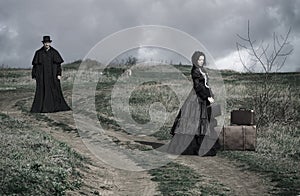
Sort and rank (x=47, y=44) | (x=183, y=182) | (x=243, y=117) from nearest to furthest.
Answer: (x=183, y=182)
(x=243, y=117)
(x=47, y=44)

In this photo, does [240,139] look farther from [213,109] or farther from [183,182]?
[183,182]

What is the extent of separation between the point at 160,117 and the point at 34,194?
14058 millimetres

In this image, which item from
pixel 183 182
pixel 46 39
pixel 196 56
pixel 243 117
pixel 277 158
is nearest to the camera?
pixel 183 182

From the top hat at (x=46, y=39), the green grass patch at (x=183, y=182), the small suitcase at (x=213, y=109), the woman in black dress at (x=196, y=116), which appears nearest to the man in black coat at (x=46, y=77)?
the top hat at (x=46, y=39)

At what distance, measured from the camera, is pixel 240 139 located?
13.3 meters

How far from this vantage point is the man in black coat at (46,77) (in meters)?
18.8

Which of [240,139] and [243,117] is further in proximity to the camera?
[243,117]

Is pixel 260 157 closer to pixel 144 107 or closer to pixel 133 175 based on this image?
pixel 133 175

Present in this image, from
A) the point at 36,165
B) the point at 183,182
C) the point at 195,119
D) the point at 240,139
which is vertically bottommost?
the point at 183,182

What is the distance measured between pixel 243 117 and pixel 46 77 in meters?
9.07

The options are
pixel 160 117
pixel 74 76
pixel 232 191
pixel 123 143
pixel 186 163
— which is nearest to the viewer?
pixel 232 191

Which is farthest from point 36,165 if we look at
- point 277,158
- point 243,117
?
point 243,117

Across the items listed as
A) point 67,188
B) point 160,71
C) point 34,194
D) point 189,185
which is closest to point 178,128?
point 189,185

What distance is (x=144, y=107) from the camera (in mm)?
23625
